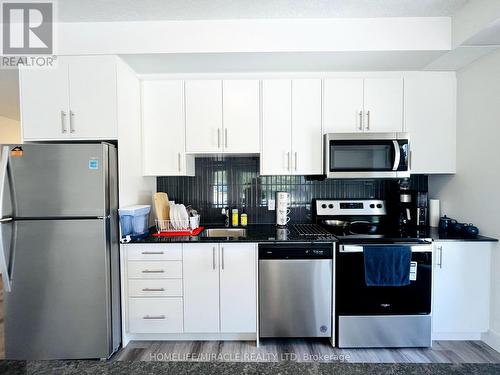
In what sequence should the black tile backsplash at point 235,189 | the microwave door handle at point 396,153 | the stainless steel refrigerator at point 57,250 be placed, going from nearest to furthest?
1. the stainless steel refrigerator at point 57,250
2. the microwave door handle at point 396,153
3. the black tile backsplash at point 235,189

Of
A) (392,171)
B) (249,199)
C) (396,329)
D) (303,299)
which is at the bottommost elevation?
(396,329)

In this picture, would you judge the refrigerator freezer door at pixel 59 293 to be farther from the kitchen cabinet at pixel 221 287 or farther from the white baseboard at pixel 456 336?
the white baseboard at pixel 456 336

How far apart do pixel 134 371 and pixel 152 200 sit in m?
2.22

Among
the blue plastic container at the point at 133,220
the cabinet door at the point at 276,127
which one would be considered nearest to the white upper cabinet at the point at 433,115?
the cabinet door at the point at 276,127

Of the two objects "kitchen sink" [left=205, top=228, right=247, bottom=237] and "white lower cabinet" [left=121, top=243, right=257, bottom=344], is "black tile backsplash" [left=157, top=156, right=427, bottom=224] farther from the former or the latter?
"white lower cabinet" [left=121, top=243, right=257, bottom=344]

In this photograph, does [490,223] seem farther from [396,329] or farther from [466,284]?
[396,329]

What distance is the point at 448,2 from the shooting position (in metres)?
1.83

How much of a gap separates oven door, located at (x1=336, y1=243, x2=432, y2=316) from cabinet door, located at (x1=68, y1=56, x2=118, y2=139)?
2.17 meters

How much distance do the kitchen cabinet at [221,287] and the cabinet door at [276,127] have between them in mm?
799

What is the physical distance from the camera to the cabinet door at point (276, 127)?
2338mm

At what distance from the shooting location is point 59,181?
1.82m

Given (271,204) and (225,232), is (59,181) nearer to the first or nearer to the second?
(225,232)

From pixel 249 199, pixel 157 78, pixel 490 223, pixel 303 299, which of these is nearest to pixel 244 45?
pixel 157 78

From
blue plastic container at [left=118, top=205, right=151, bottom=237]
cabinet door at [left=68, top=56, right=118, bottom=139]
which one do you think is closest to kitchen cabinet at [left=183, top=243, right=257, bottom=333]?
blue plastic container at [left=118, top=205, right=151, bottom=237]
